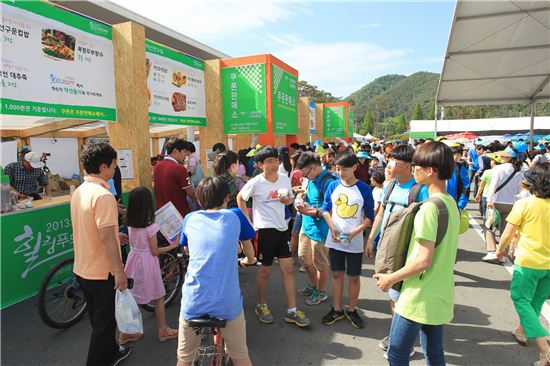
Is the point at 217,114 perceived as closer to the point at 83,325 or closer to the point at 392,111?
the point at 83,325

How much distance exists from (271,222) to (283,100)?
223 inches

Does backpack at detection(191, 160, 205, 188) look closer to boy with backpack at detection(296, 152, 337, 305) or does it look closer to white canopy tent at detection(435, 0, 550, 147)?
boy with backpack at detection(296, 152, 337, 305)

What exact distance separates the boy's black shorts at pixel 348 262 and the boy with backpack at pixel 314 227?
1.02ft

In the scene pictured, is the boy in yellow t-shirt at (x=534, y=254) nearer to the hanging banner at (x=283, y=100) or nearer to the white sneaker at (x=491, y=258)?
the white sneaker at (x=491, y=258)

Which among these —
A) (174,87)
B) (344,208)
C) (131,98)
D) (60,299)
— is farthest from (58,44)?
(344,208)

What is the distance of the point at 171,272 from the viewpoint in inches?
154

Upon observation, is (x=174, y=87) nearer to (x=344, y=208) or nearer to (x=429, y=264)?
(x=344, y=208)

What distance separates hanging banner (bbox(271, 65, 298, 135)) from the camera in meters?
7.77

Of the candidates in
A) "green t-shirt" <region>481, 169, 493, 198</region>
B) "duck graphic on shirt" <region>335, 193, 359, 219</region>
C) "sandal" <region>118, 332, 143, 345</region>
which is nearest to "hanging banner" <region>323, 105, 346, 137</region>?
"green t-shirt" <region>481, 169, 493, 198</region>

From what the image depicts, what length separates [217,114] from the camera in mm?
7672

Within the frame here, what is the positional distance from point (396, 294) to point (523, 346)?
4.89 feet

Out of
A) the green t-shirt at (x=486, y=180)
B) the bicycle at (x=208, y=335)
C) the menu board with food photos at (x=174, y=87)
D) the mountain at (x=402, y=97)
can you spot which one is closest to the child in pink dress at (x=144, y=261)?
the bicycle at (x=208, y=335)

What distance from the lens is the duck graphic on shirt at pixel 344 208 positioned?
10.5ft

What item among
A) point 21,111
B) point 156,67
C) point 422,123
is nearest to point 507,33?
point 156,67
